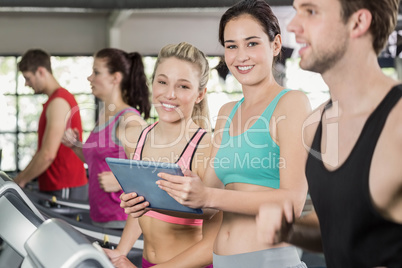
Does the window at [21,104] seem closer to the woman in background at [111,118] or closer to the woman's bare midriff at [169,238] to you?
the woman in background at [111,118]

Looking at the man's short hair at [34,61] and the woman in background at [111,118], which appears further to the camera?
the man's short hair at [34,61]

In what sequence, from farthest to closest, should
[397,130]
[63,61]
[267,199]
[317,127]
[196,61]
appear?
[63,61], [196,61], [267,199], [317,127], [397,130]

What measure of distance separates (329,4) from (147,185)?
0.69m

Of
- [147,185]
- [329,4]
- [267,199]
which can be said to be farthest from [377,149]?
[147,185]

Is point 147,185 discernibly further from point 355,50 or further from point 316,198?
point 355,50

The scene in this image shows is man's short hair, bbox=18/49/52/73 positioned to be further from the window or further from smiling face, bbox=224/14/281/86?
the window

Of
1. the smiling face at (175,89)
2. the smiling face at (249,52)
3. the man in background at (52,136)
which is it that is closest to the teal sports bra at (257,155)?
the smiling face at (249,52)

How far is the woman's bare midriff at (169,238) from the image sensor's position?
5.71 ft

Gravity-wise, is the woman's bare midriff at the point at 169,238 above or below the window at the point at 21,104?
below

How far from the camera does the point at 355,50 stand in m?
1.03

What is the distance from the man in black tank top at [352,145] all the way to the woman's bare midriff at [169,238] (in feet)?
2.10

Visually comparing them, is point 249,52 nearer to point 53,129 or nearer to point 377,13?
point 377,13

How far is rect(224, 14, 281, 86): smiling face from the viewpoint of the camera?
156 centimetres

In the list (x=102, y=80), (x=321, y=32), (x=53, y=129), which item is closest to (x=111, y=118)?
(x=102, y=80)
